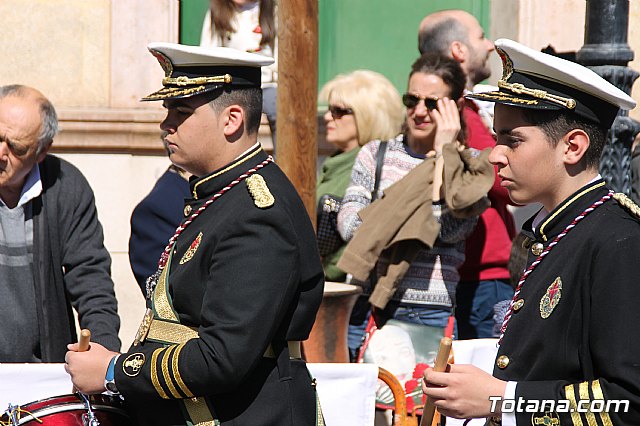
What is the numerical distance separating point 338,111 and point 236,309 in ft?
11.3

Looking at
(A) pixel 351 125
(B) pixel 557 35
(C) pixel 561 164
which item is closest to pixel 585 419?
(C) pixel 561 164

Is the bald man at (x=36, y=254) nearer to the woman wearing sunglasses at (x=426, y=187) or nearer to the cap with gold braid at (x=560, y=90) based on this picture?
the woman wearing sunglasses at (x=426, y=187)

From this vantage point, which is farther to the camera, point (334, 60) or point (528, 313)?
point (334, 60)

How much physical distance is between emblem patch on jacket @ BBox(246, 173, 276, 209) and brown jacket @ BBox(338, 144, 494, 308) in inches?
81.4

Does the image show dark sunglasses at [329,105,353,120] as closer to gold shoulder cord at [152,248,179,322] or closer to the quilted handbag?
the quilted handbag

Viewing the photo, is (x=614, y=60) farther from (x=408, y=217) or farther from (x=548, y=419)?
(x=548, y=419)

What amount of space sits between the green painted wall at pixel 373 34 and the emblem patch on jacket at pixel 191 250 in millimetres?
5558

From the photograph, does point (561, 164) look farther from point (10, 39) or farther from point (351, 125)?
point (10, 39)

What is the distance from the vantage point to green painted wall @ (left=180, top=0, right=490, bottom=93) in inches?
341

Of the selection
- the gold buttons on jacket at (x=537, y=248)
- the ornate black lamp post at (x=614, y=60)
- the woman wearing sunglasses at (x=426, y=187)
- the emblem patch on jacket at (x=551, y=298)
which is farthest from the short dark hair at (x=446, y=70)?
the emblem patch on jacket at (x=551, y=298)

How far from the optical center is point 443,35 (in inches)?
255

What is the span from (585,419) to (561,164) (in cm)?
63

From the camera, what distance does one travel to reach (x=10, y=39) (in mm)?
7957

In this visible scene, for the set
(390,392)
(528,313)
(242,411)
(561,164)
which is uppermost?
(561,164)
